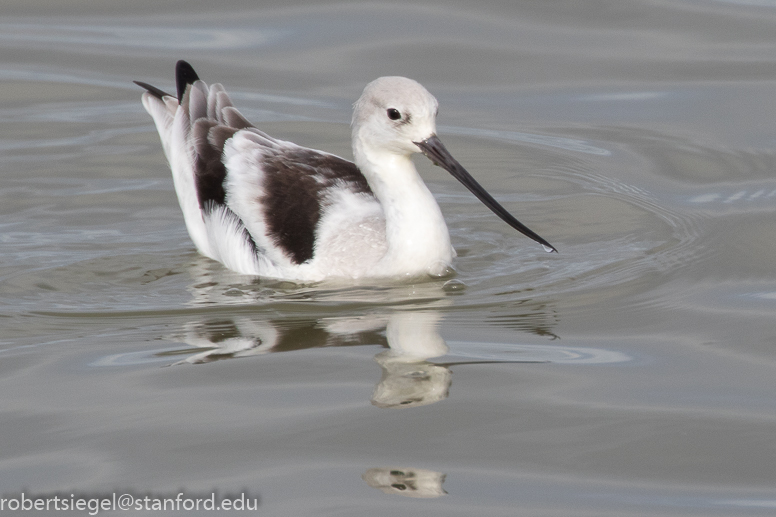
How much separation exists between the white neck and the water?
0.56 feet

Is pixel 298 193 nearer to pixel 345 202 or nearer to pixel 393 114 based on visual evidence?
pixel 345 202

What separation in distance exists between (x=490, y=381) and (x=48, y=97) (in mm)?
6844

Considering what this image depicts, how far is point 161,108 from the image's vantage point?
8.73 m

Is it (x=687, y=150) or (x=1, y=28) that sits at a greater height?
(x=1, y=28)

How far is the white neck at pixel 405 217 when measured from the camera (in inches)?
269

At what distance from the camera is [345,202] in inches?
280

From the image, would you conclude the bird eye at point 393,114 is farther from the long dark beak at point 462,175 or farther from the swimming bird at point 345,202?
the long dark beak at point 462,175

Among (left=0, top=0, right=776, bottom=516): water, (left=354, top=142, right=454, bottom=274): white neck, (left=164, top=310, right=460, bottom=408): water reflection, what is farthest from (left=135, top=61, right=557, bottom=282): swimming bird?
(left=164, top=310, right=460, bottom=408): water reflection

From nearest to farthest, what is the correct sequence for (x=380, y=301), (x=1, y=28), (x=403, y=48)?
(x=380, y=301), (x=403, y=48), (x=1, y=28)

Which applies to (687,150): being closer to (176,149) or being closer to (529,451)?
(176,149)

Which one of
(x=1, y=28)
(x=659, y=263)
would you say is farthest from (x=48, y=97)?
(x=659, y=263)

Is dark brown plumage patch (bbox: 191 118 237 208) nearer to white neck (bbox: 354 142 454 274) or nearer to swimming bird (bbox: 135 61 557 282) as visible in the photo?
swimming bird (bbox: 135 61 557 282)

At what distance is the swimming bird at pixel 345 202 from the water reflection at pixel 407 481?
2240 millimetres

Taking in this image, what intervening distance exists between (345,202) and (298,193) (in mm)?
291
